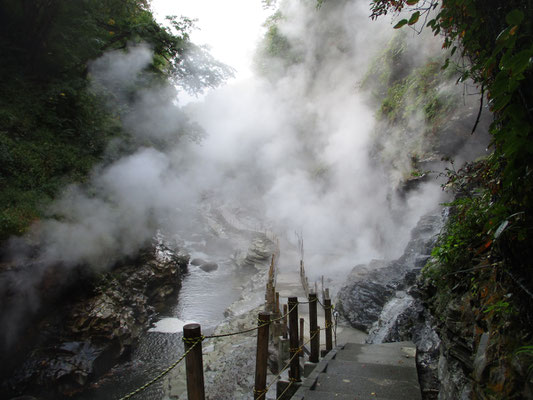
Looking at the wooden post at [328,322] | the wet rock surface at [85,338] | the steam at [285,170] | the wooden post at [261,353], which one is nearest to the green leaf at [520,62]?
the wooden post at [261,353]

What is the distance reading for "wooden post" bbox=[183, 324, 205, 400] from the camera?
75.9 inches

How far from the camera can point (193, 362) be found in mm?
1951

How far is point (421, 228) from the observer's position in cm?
859

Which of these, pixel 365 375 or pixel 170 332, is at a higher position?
pixel 365 375

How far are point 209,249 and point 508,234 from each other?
72.3 ft

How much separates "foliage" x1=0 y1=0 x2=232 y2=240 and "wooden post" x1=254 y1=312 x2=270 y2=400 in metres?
6.82

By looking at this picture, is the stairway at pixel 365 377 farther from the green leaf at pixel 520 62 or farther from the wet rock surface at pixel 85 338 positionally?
the wet rock surface at pixel 85 338

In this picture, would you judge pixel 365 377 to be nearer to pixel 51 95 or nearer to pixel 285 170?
pixel 51 95

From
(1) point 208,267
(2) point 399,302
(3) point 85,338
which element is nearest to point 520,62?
(2) point 399,302

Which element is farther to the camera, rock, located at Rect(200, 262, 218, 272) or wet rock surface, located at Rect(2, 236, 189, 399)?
rock, located at Rect(200, 262, 218, 272)

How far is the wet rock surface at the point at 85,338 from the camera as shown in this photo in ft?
20.1

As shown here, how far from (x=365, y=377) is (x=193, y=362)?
2.26 meters

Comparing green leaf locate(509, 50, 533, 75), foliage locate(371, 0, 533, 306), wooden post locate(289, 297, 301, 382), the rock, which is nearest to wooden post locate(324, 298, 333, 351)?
wooden post locate(289, 297, 301, 382)

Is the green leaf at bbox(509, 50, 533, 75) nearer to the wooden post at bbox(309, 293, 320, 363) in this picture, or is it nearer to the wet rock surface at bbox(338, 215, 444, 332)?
the wooden post at bbox(309, 293, 320, 363)
